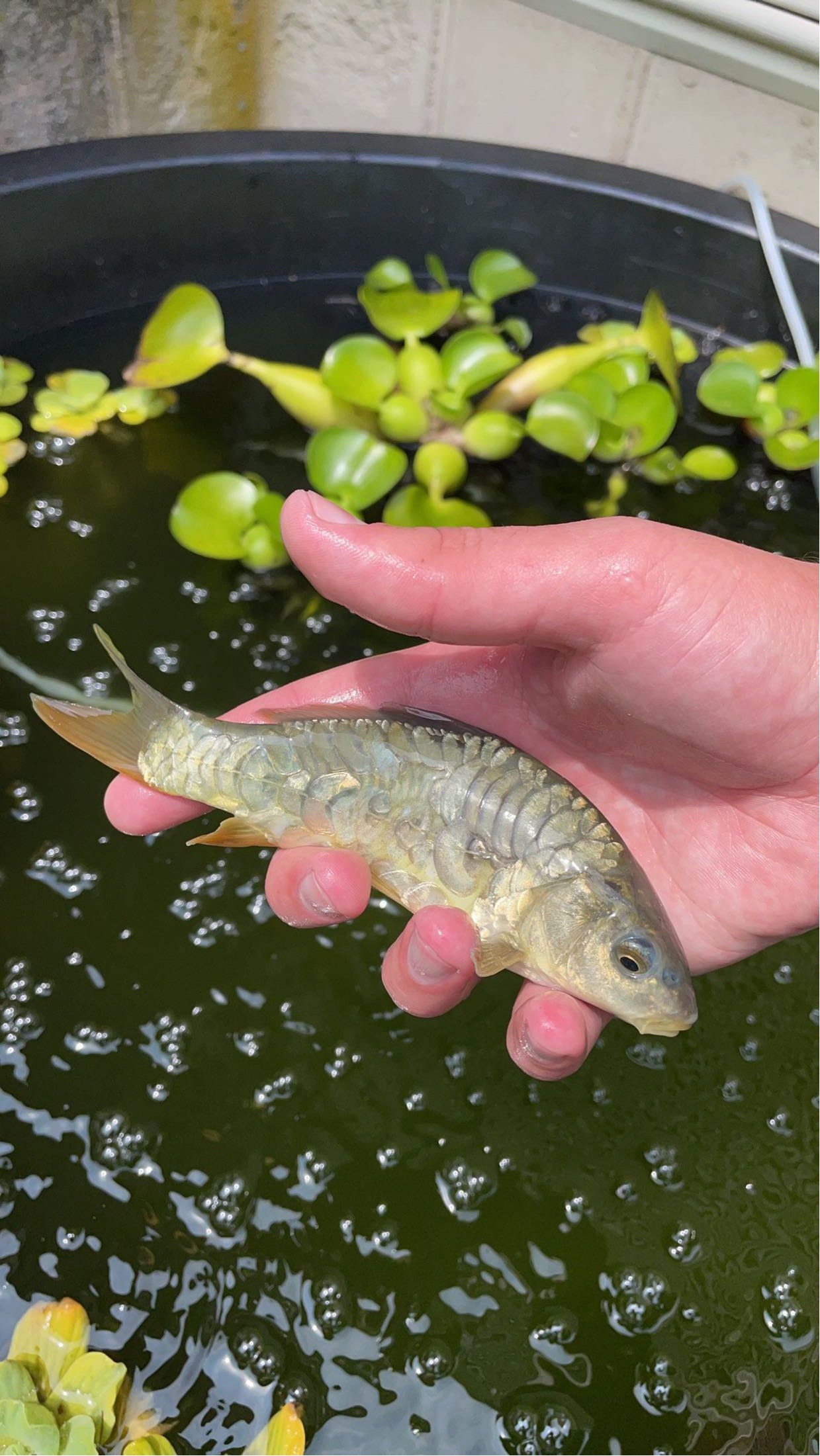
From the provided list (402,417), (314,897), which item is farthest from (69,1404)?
(402,417)

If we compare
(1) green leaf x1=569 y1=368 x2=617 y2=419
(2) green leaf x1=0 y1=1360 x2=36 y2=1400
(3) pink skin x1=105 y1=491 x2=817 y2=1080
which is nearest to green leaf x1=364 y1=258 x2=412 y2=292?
(1) green leaf x1=569 y1=368 x2=617 y2=419

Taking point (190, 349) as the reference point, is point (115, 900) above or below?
below

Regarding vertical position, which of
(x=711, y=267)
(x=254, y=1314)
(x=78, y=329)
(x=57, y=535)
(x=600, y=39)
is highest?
(x=600, y=39)

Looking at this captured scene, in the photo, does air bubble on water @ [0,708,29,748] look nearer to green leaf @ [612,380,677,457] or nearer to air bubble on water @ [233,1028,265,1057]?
air bubble on water @ [233,1028,265,1057]

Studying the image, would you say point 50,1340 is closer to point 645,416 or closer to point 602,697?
point 602,697

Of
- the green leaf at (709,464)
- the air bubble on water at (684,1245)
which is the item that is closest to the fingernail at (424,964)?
the air bubble on water at (684,1245)

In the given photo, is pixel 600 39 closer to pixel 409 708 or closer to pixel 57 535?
pixel 57 535

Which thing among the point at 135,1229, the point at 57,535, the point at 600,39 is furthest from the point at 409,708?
the point at 600,39
